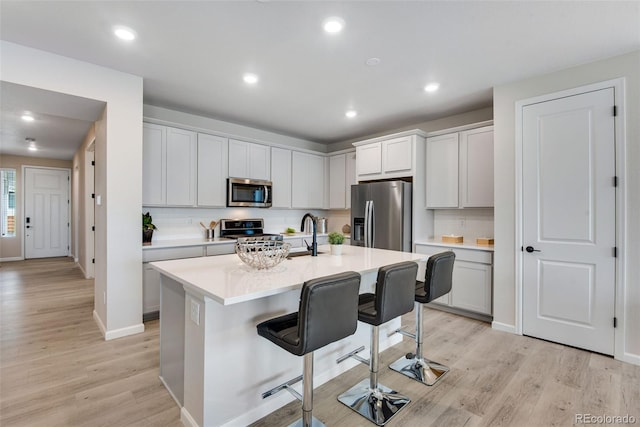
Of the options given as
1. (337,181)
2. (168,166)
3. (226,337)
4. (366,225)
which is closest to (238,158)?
(168,166)

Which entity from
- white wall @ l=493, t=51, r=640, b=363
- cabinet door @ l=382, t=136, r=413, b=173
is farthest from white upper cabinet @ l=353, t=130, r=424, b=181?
white wall @ l=493, t=51, r=640, b=363

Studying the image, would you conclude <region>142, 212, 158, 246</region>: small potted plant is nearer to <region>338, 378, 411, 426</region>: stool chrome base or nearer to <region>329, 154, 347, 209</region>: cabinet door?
Result: <region>338, 378, 411, 426</region>: stool chrome base

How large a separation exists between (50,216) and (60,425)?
7.99m

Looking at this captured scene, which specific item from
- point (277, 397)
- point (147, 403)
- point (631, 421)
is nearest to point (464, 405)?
point (631, 421)

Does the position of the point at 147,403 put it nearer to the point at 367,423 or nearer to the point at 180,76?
the point at 367,423

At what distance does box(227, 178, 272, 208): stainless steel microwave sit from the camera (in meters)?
4.44

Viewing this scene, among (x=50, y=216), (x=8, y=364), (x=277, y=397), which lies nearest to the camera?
(x=277, y=397)

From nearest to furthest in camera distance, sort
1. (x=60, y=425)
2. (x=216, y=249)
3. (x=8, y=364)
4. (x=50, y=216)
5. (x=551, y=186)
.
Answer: (x=60, y=425) < (x=8, y=364) < (x=551, y=186) < (x=216, y=249) < (x=50, y=216)

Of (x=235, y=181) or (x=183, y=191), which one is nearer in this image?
(x=183, y=191)

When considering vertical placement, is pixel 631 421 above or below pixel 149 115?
below

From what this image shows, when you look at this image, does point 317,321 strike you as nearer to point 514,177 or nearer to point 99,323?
point 514,177

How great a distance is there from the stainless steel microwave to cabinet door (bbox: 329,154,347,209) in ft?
4.34

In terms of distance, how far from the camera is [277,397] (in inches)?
77.1

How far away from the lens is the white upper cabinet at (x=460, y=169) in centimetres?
378
